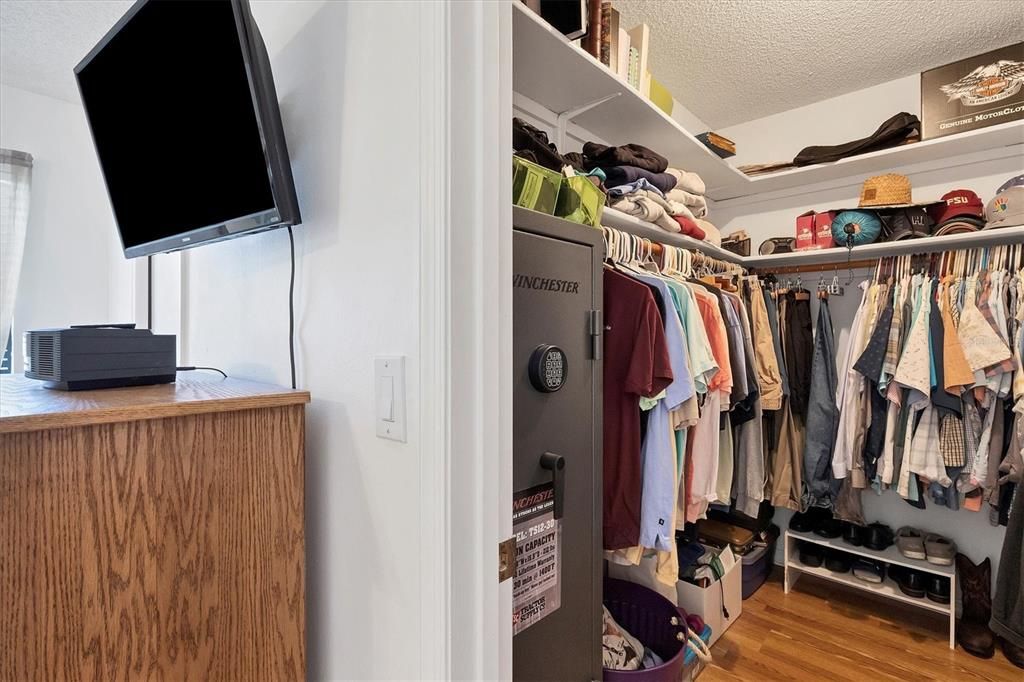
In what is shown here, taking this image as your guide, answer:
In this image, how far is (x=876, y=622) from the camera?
2.12 m

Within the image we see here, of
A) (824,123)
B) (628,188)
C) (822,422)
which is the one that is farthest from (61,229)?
(824,123)

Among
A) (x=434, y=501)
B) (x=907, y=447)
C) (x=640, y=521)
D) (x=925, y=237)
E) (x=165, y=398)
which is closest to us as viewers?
(x=434, y=501)

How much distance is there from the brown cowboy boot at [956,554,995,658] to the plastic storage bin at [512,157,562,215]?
2439 millimetres

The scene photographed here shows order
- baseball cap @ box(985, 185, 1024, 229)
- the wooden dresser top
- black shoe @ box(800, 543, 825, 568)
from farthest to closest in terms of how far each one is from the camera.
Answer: black shoe @ box(800, 543, 825, 568)
baseball cap @ box(985, 185, 1024, 229)
the wooden dresser top

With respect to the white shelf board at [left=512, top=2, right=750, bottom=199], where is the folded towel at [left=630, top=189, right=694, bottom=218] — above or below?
below

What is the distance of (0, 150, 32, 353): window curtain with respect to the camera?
2.32 m

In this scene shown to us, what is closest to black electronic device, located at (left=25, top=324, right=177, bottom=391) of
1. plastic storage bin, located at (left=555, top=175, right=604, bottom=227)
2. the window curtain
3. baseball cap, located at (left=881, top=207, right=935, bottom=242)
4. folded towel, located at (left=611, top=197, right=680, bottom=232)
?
plastic storage bin, located at (left=555, top=175, right=604, bottom=227)

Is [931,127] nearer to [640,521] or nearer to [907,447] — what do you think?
[907,447]

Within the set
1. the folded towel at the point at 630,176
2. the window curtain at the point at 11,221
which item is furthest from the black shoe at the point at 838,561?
the window curtain at the point at 11,221

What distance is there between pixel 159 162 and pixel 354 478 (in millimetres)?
833

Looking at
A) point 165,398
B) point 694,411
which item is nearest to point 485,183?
point 165,398

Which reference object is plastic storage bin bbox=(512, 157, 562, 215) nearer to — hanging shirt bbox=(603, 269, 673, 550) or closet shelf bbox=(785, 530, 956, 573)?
hanging shirt bbox=(603, 269, 673, 550)

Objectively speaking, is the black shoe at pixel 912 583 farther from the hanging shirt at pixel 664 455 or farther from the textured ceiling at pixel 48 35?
the textured ceiling at pixel 48 35

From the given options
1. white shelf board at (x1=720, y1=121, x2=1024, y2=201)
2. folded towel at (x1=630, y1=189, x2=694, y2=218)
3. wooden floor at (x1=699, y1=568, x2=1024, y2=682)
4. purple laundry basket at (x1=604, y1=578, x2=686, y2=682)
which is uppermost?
white shelf board at (x1=720, y1=121, x2=1024, y2=201)
